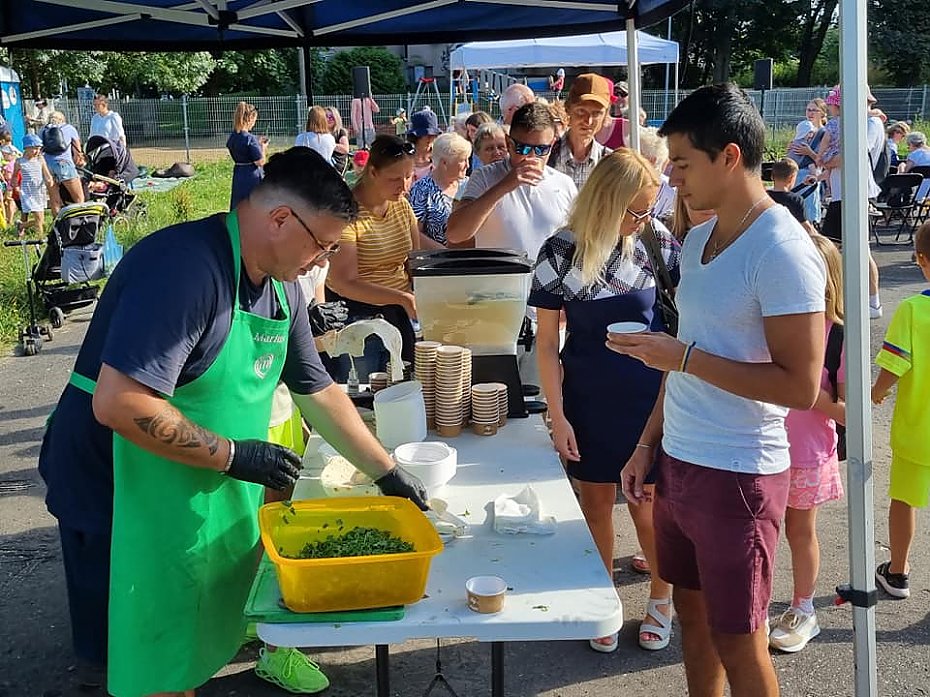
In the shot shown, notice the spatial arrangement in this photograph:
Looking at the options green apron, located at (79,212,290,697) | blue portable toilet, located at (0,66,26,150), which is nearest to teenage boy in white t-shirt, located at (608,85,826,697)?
green apron, located at (79,212,290,697)

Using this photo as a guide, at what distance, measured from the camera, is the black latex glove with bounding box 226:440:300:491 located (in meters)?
1.94

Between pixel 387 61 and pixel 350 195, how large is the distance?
36.2 meters

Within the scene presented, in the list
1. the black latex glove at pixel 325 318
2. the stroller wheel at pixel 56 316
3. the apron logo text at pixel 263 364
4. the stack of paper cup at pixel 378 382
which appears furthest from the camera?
the stroller wheel at pixel 56 316

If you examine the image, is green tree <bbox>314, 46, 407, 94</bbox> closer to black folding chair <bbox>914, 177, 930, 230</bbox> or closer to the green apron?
black folding chair <bbox>914, 177, 930, 230</bbox>

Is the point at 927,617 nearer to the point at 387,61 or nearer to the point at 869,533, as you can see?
the point at 869,533

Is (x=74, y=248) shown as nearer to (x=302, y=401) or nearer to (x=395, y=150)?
(x=395, y=150)

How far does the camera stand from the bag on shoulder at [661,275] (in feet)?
9.20

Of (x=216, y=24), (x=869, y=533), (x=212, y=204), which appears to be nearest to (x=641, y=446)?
(x=869, y=533)

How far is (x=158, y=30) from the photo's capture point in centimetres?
467

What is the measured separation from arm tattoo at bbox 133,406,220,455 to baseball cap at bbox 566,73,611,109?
116 inches

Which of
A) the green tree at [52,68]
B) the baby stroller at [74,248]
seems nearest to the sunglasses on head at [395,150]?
the baby stroller at [74,248]

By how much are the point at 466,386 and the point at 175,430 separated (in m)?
1.22

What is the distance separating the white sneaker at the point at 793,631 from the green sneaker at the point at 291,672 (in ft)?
5.29

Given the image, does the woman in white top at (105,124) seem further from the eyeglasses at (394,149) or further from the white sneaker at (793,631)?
the white sneaker at (793,631)
